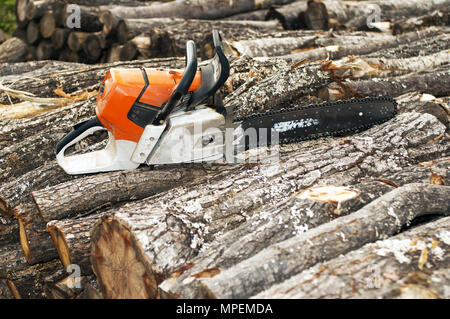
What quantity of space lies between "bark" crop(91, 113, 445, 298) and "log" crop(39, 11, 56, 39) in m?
3.98

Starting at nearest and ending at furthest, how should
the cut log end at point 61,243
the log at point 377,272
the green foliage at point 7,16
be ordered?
the log at point 377,272 < the cut log end at point 61,243 < the green foliage at point 7,16

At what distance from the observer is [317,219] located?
214 centimetres

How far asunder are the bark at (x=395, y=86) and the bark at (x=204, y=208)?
15.9 inches

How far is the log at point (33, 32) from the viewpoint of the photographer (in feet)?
19.1

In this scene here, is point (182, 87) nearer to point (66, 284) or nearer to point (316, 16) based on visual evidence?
point (66, 284)

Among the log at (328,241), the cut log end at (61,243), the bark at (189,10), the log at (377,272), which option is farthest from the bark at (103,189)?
the bark at (189,10)

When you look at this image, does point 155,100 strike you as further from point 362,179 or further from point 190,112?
point 362,179

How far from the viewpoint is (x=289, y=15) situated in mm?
5836

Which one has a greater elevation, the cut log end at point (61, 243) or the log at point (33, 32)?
the log at point (33, 32)

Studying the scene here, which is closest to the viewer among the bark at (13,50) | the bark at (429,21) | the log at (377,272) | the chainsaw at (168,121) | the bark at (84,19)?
the log at (377,272)

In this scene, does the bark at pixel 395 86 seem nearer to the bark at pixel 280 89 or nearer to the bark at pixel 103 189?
the bark at pixel 280 89

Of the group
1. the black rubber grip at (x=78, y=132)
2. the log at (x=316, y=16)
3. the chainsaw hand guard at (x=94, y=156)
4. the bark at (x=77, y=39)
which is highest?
the log at (x=316, y=16)

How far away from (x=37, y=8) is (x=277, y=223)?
476cm

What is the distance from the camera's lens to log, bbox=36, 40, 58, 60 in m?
5.81
